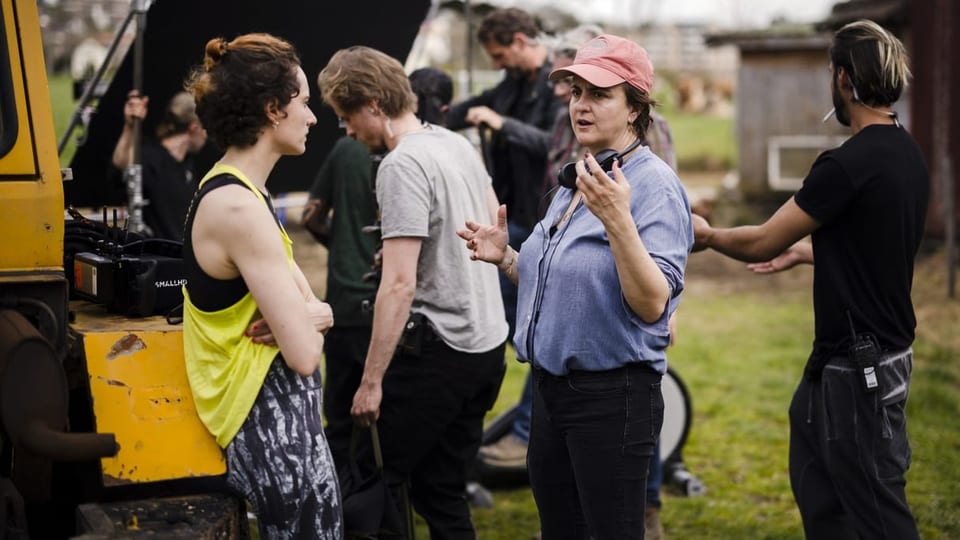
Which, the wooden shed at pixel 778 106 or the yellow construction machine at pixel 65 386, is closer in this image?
the yellow construction machine at pixel 65 386

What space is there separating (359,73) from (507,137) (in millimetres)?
2152

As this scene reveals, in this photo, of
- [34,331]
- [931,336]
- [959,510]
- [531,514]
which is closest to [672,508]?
[531,514]

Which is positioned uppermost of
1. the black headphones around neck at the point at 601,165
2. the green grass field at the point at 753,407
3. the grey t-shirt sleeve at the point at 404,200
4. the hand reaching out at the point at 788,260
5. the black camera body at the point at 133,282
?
the black headphones around neck at the point at 601,165

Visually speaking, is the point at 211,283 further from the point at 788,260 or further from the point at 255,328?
the point at 788,260

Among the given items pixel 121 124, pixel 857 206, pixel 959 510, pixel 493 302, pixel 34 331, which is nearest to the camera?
pixel 34 331

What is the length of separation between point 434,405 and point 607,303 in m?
1.22

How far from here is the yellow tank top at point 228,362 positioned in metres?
2.85

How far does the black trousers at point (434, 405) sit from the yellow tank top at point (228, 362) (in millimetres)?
1247

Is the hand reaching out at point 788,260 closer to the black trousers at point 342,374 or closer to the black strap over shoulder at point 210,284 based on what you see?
the black trousers at point 342,374

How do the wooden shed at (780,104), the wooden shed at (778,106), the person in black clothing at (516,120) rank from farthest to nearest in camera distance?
the wooden shed at (778,106) → the wooden shed at (780,104) → the person in black clothing at (516,120)

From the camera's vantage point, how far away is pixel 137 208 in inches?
230

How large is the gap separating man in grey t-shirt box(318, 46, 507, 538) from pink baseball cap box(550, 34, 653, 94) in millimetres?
850

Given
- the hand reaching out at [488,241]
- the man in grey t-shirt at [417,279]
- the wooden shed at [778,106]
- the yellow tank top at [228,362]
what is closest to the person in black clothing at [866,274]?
the hand reaching out at [488,241]

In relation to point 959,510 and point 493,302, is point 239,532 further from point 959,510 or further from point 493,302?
point 959,510
